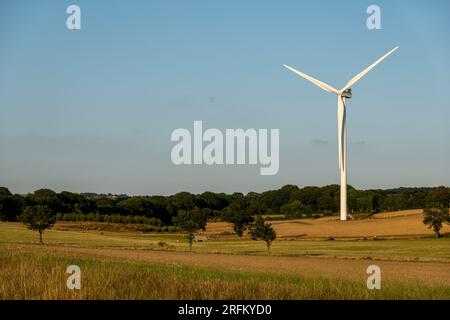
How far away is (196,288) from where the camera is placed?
13844 millimetres

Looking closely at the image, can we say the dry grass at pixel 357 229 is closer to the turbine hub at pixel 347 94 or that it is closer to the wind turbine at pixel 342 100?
the wind turbine at pixel 342 100

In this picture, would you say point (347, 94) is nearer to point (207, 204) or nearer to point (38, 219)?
point (38, 219)

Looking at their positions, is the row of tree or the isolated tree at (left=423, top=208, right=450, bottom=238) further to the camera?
the row of tree

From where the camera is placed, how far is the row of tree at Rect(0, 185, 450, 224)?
139m

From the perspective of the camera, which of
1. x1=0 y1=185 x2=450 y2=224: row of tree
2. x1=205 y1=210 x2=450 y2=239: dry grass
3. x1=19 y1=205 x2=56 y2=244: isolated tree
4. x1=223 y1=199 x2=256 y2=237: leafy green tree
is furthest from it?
x1=0 y1=185 x2=450 y2=224: row of tree

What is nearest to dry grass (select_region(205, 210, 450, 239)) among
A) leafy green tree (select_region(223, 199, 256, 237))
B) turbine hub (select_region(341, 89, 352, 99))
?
leafy green tree (select_region(223, 199, 256, 237))

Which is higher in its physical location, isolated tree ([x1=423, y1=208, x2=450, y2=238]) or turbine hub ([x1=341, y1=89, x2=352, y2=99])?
turbine hub ([x1=341, y1=89, x2=352, y2=99])

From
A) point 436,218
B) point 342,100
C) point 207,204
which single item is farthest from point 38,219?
point 207,204

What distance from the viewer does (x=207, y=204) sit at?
627ft

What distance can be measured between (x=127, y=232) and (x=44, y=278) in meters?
113

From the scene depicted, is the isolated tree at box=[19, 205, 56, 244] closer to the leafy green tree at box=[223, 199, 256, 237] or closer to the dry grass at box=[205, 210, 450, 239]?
the dry grass at box=[205, 210, 450, 239]

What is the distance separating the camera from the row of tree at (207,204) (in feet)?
456
